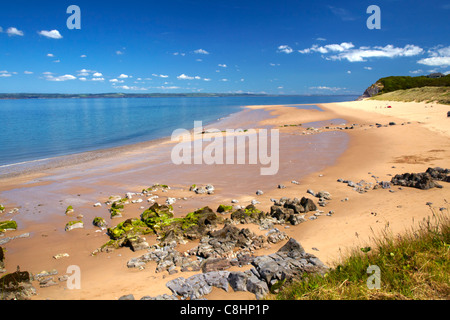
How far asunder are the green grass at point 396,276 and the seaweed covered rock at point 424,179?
17.9ft

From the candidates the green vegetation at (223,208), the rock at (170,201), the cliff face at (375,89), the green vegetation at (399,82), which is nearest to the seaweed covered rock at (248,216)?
the green vegetation at (223,208)

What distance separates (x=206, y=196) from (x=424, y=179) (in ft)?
26.1

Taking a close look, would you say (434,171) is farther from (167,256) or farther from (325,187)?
(167,256)

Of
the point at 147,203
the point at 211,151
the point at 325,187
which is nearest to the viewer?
the point at 147,203

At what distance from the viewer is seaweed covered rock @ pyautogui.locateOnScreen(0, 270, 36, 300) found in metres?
4.92

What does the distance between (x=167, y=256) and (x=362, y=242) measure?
4723mm

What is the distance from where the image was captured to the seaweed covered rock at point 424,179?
361 inches

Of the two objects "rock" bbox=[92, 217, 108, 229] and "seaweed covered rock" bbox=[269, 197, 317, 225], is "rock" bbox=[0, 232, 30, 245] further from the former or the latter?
"seaweed covered rock" bbox=[269, 197, 317, 225]

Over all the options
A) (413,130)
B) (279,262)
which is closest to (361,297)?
(279,262)

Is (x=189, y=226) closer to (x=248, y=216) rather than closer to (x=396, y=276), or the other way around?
(x=248, y=216)

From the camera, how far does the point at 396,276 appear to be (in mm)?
3803

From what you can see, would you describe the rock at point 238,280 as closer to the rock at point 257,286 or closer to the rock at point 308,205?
the rock at point 257,286

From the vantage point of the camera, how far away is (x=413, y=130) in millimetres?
21406

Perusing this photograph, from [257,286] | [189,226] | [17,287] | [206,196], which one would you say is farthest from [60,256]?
[206,196]
